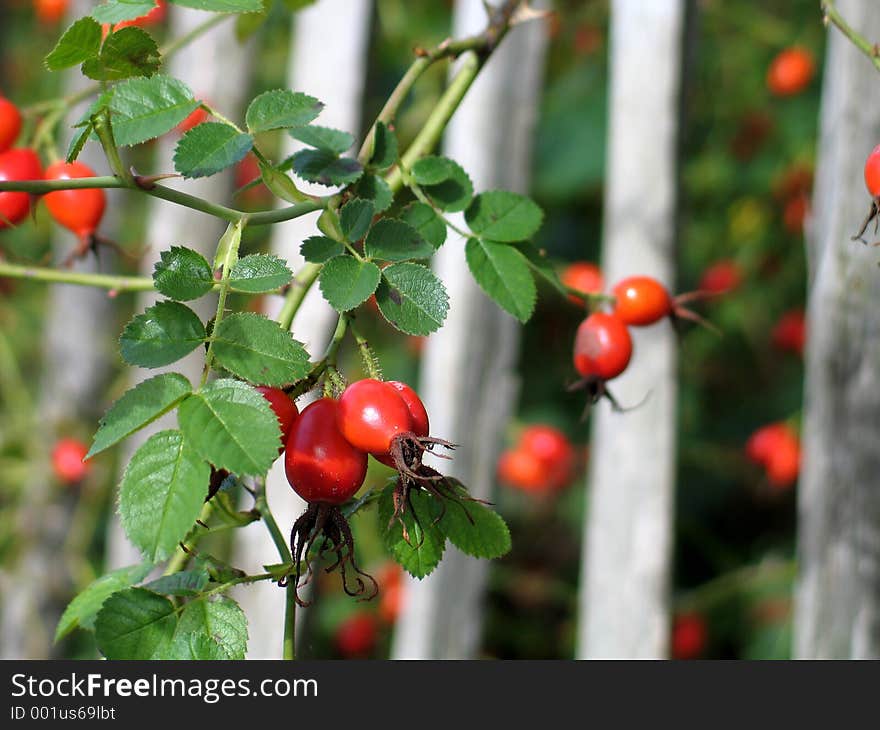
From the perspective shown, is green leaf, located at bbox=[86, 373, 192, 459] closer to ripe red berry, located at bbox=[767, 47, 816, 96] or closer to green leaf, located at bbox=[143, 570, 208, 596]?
green leaf, located at bbox=[143, 570, 208, 596]

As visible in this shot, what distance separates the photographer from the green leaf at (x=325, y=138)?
1.80 ft

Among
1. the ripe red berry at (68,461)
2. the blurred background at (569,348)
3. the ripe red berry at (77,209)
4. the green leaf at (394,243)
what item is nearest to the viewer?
the green leaf at (394,243)

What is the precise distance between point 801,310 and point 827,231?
1.28m

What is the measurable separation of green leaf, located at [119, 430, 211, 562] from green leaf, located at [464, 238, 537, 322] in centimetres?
23

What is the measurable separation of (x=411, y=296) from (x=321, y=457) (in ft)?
0.32

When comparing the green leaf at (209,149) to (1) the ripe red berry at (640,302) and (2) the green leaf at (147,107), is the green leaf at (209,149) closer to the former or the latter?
(2) the green leaf at (147,107)

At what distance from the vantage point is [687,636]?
207cm

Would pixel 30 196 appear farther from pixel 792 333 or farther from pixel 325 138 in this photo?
pixel 792 333

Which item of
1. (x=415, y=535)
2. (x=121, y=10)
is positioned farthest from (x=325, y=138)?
(x=415, y=535)

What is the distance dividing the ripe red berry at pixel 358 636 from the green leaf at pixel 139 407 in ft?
6.11

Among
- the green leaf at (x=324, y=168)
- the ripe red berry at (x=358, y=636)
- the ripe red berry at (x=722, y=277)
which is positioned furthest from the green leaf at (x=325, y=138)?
the ripe red berry at (x=358, y=636)

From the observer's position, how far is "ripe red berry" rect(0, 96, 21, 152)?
0.75 metres

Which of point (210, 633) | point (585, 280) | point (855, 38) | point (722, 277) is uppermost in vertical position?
point (722, 277)

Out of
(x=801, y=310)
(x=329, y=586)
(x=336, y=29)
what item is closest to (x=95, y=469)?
(x=329, y=586)
